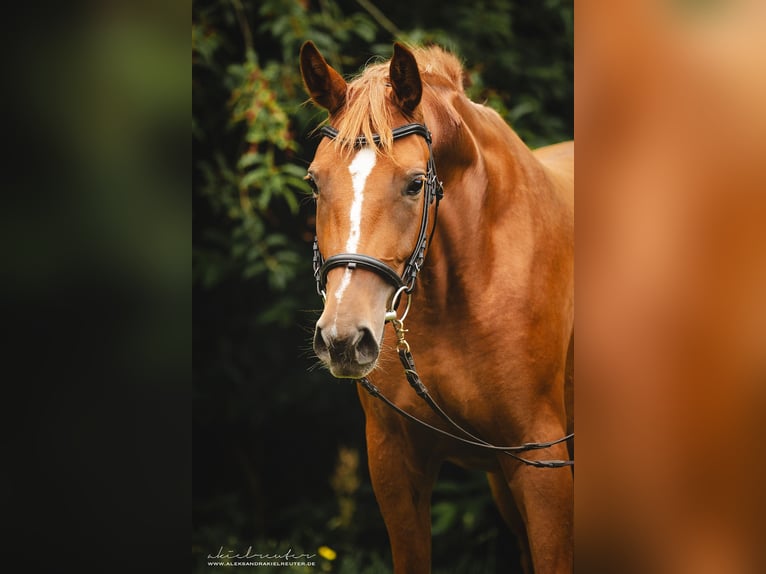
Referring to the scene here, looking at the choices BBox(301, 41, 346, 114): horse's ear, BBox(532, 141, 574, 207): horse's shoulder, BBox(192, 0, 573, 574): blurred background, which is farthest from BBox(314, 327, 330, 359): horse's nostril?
BBox(192, 0, 573, 574): blurred background

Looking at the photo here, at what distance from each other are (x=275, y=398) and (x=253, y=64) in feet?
4.67

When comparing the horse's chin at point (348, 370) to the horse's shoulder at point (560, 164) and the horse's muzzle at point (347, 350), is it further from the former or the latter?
the horse's shoulder at point (560, 164)

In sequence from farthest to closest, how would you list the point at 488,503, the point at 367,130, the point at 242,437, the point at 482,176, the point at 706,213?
1. the point at 242,437
2. the point at 488,503
3. the point at 482,176
4. the point at 367,130
5. the point at 706,213

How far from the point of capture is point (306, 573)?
9.75ft

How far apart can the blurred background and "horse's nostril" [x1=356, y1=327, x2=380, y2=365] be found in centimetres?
146

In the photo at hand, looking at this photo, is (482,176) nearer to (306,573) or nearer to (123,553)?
(123,553)

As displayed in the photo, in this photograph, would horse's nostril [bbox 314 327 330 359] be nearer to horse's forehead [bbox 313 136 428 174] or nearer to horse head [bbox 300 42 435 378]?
horse head [bbox 300 42 435 378]

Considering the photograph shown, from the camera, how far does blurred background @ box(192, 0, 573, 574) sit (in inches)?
116

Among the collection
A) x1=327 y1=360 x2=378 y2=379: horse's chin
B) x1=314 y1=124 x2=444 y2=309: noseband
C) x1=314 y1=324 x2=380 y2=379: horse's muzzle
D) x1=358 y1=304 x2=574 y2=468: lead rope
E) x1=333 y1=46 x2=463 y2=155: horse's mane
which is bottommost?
x1=358 y1=304 x2=574 y2=468: lead rope

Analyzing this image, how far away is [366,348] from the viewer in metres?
1.53

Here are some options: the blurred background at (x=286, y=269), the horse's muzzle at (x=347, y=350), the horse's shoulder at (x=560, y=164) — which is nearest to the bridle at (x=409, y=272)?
the horse's muzzle at (x=347, y=350)

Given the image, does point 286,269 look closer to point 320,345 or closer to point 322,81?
point 322,81

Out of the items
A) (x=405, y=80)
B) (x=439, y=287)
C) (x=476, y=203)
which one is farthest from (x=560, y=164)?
(x=405, y=80)

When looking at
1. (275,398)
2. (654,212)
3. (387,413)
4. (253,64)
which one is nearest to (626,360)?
(654,212)
